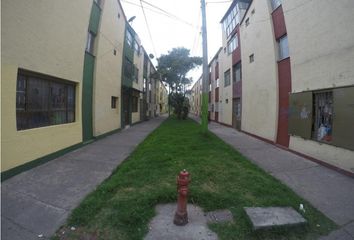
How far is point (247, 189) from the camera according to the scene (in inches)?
185

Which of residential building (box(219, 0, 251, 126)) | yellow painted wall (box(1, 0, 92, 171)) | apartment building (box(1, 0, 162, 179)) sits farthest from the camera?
residential building (box(219, 0, 251, 126))

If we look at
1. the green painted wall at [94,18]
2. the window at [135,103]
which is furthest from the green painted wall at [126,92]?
the green painted wall at [94,18]

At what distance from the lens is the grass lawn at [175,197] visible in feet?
10.7

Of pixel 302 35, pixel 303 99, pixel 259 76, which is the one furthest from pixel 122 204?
pixel 259 76

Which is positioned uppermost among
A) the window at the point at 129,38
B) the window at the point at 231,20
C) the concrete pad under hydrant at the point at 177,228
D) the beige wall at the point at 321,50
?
the window at the point at 231,20

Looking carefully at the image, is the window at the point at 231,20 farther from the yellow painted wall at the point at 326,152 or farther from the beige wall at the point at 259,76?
the yellow painted wall at the point at 326,152

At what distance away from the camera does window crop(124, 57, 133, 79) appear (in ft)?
54.6

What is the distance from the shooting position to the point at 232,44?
715 inches

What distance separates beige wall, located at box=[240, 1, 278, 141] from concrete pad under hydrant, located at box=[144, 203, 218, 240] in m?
7.68

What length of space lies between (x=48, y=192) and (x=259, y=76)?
10923 mm

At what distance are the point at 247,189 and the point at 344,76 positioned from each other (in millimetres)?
4151

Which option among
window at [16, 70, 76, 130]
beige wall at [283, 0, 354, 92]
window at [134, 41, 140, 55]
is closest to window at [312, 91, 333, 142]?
beige wall at [283, 0, 354, 92]

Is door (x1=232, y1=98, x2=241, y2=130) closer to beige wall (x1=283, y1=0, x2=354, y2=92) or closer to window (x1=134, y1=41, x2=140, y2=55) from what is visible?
beige wall (x1=283, y1=0, x2=354, y2=92)

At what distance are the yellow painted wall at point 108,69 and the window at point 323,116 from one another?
878cm
